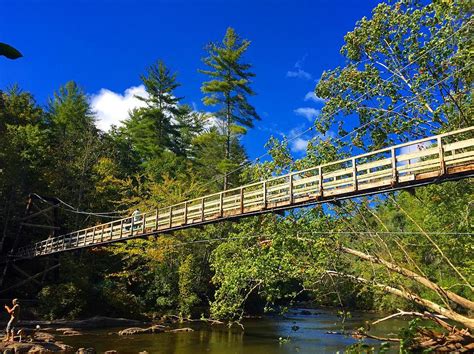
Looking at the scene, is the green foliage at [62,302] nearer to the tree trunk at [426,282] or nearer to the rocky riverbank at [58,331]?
the rocky riverbank at [58,331]

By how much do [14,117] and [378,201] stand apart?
28.6m

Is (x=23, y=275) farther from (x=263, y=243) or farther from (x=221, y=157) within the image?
(x=263, y=243)

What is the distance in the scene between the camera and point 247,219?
1827 cm

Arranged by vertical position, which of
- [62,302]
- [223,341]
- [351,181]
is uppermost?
[351,181]

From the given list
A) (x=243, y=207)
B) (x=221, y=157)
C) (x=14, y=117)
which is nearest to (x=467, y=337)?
(x=243, y=207)

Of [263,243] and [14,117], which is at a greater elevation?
[14,117]

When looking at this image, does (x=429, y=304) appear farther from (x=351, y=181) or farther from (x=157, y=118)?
(x=157, y=118)

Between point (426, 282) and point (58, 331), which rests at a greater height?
point (426, 282)

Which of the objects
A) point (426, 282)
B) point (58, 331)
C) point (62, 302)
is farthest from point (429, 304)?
point (62, 302)

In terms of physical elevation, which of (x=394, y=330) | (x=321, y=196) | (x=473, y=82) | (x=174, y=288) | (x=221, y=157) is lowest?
(x=394, y=330)

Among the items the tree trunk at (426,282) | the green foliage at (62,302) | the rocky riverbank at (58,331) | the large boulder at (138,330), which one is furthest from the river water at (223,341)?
the green foliage at (62,302)

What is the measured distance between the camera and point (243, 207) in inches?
550

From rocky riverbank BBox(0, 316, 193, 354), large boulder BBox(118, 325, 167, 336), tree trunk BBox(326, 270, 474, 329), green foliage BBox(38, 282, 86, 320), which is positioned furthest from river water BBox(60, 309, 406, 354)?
green foliage BBox(38, 282, 86, 320)

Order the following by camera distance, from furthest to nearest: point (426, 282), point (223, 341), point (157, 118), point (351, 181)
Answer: point (157, 118) < point (223, 341) < point (426, 282) < point (351, 181)
